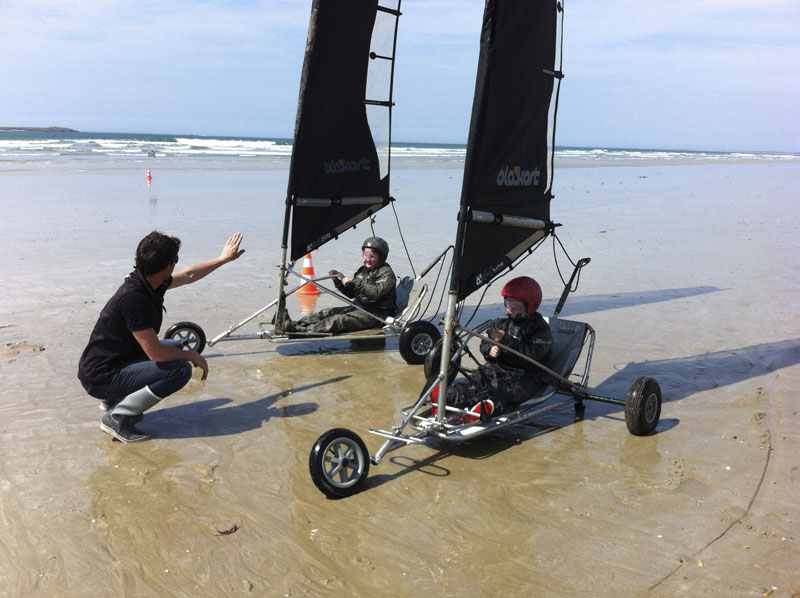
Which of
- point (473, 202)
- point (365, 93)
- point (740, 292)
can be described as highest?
point (365, 93)

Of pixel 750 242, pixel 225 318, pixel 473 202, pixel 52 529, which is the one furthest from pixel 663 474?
pixel 750 242

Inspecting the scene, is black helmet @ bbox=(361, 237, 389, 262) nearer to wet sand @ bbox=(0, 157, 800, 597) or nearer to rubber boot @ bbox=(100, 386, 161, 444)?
wet sand @ bbox=(0, 157, 800, 597)

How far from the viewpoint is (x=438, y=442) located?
5738mm

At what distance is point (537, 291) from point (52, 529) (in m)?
3.91

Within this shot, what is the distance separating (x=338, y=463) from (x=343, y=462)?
0.12 feet

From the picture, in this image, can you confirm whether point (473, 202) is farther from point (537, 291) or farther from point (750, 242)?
point (750, 242)

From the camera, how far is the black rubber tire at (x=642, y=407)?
5715 mm

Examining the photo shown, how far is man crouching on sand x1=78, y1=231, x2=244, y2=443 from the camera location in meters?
5.41

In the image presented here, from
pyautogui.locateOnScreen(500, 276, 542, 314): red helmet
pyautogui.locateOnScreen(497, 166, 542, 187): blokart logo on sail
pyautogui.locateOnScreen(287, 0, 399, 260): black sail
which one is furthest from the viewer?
pyautogui.locateOnScreen(287, 0, 399, 260): black sail

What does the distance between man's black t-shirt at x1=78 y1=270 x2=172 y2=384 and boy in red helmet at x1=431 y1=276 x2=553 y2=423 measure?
2.27m

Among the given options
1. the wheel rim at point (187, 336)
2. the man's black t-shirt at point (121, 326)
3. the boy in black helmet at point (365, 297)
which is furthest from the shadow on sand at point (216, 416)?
the boy in black helmet at point (365, 297)

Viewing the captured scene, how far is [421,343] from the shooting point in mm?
7766

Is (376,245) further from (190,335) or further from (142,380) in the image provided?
(142,380)

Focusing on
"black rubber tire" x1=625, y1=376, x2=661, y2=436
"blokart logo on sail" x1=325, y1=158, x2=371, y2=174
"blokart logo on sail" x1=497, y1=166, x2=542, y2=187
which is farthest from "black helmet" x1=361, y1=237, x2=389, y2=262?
"black rubber tire" x1=625, y1=376, x2=661, y2=436
